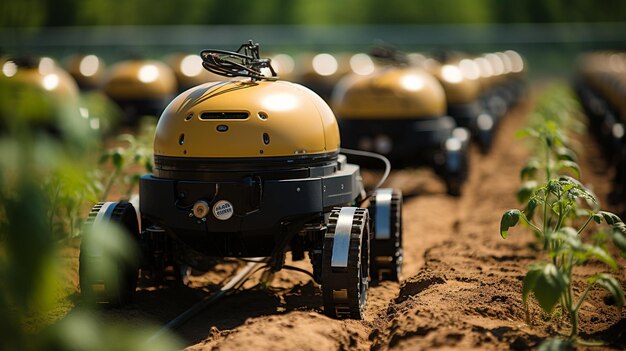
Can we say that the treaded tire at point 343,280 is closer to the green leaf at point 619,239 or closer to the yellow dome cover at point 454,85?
the green leaf at point 619,239

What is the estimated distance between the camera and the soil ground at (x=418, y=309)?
446 cm

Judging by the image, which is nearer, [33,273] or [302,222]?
[33,273]

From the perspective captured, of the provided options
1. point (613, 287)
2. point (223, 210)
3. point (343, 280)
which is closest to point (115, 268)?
point (223, 210)

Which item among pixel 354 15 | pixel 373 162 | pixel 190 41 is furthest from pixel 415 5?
pixel 373 162

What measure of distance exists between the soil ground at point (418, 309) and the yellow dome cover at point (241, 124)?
105 centimetres

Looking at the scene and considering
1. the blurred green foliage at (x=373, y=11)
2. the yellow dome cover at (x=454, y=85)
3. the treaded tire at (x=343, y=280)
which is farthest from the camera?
the blurred green foliage at (x=373, y=11)

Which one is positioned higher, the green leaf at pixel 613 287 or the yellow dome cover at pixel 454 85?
the yellow dome cover at pixel 454 85

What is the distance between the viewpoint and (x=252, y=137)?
526 centimetres

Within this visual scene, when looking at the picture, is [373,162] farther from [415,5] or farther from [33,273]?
[415,5]

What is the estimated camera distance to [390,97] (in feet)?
35.0

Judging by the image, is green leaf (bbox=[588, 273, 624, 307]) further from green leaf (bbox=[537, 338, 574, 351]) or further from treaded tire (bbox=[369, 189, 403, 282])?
treaded tire (bbox=[369, 189, 403, 282])

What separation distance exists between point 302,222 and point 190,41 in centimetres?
3525

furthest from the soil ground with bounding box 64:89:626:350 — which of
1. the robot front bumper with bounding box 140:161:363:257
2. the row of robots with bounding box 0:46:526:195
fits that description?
the row of robots with bounding box 0:46:526:195

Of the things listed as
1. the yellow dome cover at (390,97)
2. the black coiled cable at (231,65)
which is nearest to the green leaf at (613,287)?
the black coiled cable at (231,65)
